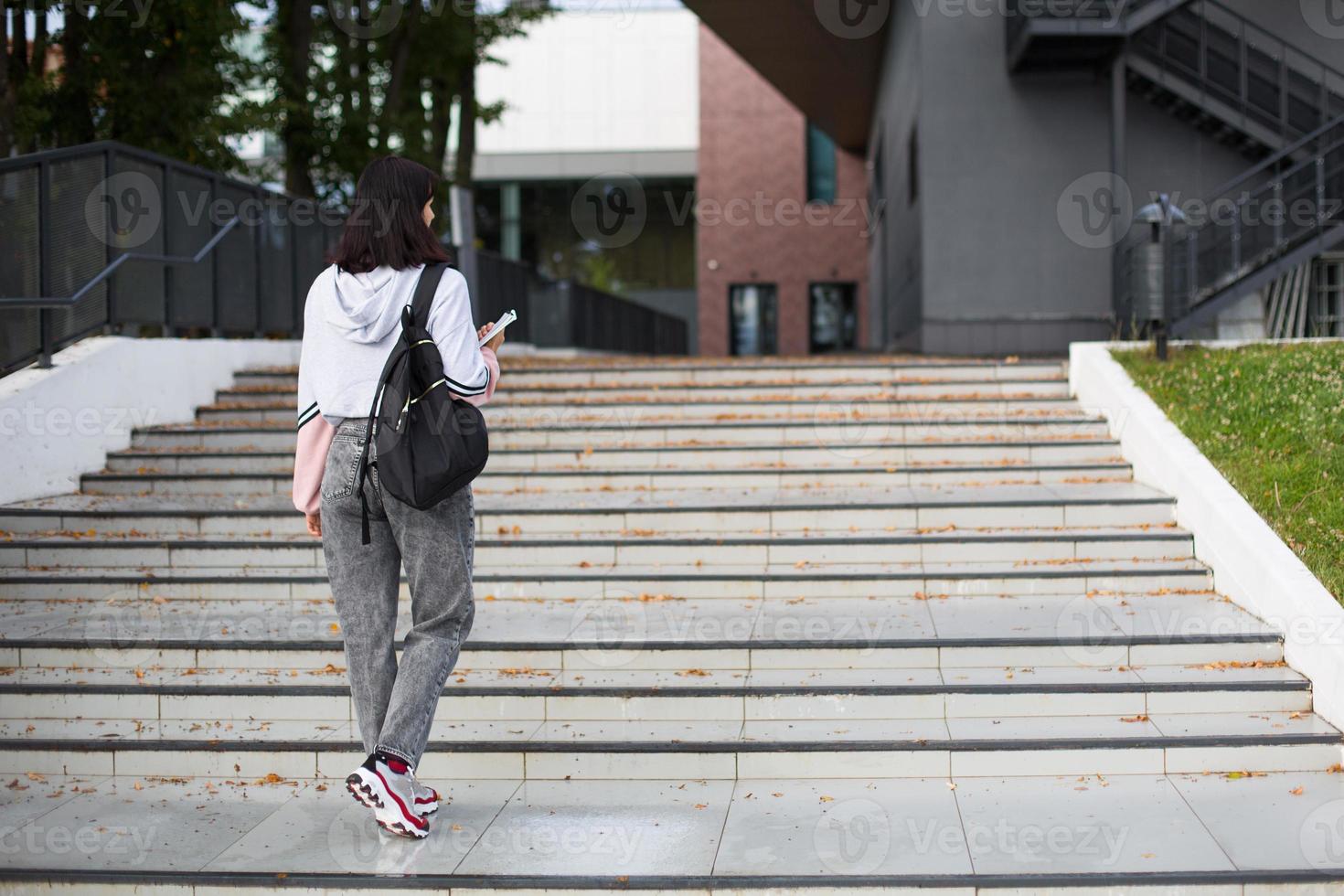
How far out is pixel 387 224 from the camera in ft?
13.1

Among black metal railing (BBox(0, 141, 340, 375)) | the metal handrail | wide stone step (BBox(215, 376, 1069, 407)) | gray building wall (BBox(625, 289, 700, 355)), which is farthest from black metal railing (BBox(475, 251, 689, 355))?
gray building wall (BBox(625, 289, 700, 355))

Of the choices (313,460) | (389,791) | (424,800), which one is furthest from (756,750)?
(313,460)

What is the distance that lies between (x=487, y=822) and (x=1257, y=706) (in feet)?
10.3

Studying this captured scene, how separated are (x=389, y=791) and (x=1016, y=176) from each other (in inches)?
500

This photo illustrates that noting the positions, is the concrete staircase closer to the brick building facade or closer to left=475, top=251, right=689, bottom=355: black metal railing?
left=475, top=251, right=689, bottom=355: black metal railing

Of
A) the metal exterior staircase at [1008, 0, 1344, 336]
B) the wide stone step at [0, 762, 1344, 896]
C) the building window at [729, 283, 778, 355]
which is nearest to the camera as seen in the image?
the wide stone step at [0, 762, 1344, 896]

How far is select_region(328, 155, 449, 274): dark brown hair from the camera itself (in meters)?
4.00

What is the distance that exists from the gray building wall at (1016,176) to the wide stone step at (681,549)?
313 inches

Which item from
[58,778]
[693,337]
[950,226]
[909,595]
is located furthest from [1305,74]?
[693,337]

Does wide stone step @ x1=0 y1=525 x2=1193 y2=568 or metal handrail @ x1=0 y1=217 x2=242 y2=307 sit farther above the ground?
metal handrail @ x1=0 y1=217 x2=242 y2=307

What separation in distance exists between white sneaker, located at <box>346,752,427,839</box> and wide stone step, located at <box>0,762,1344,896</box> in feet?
0.37

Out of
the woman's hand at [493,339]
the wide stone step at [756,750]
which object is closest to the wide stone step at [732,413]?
the wide stone step at [756,750]

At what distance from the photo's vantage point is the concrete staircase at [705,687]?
13.6 feet

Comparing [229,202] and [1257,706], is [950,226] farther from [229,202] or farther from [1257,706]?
[1257,706]
